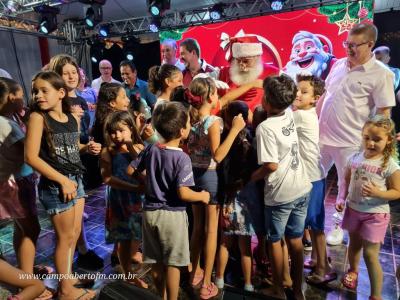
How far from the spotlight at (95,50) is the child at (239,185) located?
743 centimetres

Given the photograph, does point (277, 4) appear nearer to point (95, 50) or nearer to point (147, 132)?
point (147, 132)

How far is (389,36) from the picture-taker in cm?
594

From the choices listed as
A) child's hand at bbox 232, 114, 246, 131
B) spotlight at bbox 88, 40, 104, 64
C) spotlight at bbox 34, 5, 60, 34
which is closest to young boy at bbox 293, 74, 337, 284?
child's hand at bbox 232, 114, 246, 131

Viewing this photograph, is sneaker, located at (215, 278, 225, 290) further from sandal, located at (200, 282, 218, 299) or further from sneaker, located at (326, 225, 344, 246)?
sneaker, located at (326, 225, 344, 246)

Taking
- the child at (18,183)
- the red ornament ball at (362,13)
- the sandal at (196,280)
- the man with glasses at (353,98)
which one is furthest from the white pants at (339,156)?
the red ornament ball at (362,13)

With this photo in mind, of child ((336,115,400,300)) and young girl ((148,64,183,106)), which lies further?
young girl ((148,64,183,106))

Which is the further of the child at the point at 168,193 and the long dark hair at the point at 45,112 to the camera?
A: the long dark hair at the point at 45,112

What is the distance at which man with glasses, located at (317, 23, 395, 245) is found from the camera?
2.43m

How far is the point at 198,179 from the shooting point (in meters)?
2.02

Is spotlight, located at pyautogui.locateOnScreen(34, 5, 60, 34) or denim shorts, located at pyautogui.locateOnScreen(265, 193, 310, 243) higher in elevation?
spotlight, located at pyautogui.locateOnScreen(34, 5, 60, 34)

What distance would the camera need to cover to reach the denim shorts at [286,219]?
1864 mm

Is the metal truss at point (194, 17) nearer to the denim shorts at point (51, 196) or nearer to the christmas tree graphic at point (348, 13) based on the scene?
the christmas tree graphic at point (348, 13)

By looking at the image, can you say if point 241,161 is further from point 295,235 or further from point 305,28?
point 305,28

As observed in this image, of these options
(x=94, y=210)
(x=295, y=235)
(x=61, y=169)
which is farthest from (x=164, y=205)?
(x=94, y=210)
